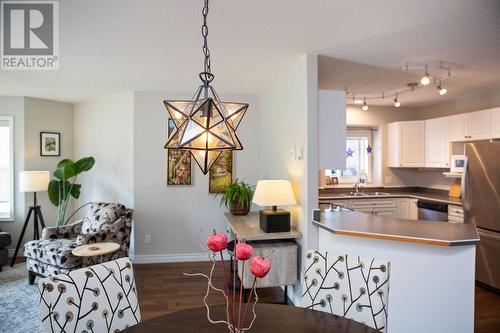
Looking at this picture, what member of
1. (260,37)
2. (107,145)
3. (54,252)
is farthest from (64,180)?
(260,37)

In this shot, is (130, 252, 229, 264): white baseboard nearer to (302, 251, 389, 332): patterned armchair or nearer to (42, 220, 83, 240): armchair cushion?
Result: (42, 220, 83, 240): armchair cushion

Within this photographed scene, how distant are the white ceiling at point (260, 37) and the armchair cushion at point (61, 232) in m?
1.84

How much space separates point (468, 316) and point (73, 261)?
3.66 meters

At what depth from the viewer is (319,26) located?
235 centimetres

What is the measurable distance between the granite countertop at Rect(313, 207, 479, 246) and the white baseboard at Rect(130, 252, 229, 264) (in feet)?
7.63

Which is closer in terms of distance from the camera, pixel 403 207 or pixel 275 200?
pixel 275 200

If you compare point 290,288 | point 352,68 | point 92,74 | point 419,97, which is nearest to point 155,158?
point 92,74

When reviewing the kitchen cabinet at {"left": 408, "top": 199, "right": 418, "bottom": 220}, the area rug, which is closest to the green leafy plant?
the area rug

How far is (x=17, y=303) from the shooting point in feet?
10.6

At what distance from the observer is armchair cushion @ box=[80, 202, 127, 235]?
155 inches

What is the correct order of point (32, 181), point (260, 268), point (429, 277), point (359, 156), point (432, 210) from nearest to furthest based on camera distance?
point (260, 268), point (429, 277), point (32, 181), point (432, 210), point (359, 156)

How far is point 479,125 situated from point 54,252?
5405 millimetres

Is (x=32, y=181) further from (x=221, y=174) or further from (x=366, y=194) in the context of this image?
(x=366, y=194)

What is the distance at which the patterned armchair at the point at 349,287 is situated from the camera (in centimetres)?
165
